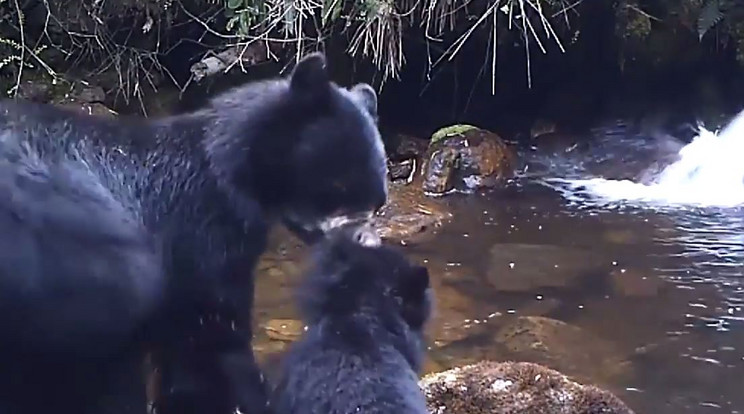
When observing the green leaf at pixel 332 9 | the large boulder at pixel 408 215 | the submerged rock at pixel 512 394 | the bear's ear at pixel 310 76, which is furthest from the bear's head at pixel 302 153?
the green leaf at pixel 332 9

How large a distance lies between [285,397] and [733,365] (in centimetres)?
359

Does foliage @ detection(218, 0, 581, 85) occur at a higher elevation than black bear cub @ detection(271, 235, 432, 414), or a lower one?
higher

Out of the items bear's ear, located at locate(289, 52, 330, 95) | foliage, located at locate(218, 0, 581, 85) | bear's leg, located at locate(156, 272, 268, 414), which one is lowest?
bear's leg, located at locate(156, 272, 268, 414)

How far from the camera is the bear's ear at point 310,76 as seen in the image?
3.50 meters

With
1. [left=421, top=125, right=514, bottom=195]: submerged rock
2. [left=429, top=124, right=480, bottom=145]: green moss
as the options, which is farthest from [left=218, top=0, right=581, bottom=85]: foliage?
[left=421, top=125, right=514, bottom=195]: submerged rock

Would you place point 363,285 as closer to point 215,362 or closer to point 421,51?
point 215,362

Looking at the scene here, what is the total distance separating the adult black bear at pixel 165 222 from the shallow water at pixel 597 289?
99 centimetres

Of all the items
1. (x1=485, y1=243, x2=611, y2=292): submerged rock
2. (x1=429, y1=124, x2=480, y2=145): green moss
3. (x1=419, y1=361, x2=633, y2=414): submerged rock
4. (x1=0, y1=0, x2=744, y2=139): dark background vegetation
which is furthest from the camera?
(x1=429, y1=124, x2=480, y2=145): green moss

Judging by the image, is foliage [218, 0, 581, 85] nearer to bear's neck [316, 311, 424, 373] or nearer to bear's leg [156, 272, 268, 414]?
bear's leg [156, 272, 268, 414]

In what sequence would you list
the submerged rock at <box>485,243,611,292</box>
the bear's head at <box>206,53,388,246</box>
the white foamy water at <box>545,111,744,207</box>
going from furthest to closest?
the white foamy water at <box>545,111,744,207</box> < the submerged rock at <box>485,243,611,292</box> < the bear's head at <box>206,53,388,246</box>

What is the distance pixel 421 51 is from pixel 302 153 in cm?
785

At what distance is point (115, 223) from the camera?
3145 mm

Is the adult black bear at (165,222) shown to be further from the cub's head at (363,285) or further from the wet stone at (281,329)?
the wet stone at (281,329)

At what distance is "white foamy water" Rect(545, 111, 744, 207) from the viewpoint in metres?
9.57
